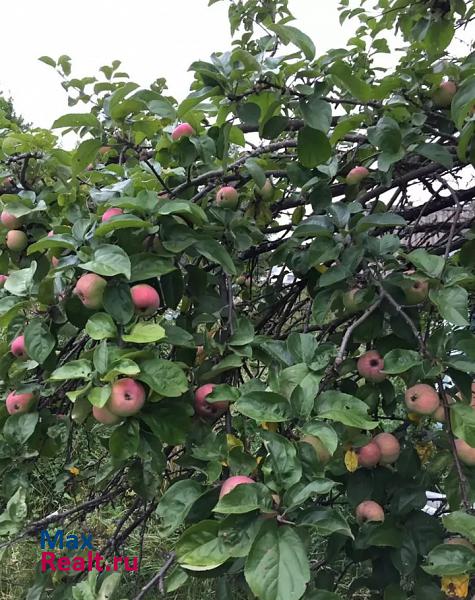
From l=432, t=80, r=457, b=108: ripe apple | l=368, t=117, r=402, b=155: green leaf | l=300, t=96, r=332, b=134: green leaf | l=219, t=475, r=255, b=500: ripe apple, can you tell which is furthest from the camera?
l=432, t=80, r=457, b=108: ripe apple

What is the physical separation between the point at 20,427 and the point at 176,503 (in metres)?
0.35

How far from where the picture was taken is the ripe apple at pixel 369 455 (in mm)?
962

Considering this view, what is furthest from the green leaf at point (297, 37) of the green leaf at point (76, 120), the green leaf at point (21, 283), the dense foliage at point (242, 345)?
the green leaf at point (21, 283)

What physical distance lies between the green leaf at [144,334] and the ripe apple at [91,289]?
3.1 inches

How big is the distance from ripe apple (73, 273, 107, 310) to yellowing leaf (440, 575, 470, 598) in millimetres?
601

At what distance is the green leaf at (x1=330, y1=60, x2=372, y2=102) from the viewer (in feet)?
3.23

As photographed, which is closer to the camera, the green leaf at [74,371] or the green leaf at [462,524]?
the green leaf at [462,524]

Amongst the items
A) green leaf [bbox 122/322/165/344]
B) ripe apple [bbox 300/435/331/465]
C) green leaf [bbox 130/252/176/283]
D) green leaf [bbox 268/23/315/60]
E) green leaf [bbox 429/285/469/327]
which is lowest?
ripe apple [bbox 300/435/331/465]

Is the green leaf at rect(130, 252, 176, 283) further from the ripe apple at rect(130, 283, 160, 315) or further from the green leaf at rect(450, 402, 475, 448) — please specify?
the green leaf at rect(450, 402, 475, 448)

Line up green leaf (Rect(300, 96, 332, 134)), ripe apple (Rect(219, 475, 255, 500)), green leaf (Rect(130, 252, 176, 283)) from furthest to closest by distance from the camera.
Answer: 1. green leaf (Rect(300, 96, 332, 134))
2. green leaf (Rect(130, 252, 176, 283))
3. ripe apple (Rect(219, 475, 255, 500))

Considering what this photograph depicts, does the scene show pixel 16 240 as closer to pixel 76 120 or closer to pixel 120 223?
pixel 76 120

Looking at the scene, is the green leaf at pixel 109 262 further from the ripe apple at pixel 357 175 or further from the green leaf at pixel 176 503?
the ripe apple at pixel 357 175

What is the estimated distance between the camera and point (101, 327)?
2.65ft

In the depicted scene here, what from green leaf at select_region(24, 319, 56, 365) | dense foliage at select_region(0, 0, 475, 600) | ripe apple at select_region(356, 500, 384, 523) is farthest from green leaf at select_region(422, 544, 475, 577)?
green leaf at select_region(24, 319, 56, 365)
